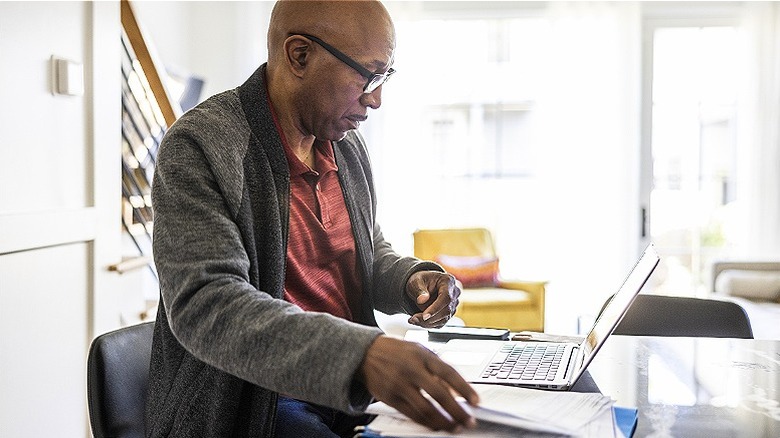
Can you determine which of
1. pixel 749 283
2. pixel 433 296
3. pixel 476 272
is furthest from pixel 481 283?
pixel 433 296

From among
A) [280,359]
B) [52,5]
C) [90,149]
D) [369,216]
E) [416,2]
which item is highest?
[416,2]

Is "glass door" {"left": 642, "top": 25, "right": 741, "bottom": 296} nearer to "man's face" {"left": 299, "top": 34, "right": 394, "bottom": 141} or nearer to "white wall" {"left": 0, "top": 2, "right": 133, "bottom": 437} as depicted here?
"white wall" {"left": 0, "top": 2, "right": 133, "bottom": 437}

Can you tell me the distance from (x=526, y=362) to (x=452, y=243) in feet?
14.4

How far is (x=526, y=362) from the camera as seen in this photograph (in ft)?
4.29

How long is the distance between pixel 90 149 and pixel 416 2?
3.89 metres

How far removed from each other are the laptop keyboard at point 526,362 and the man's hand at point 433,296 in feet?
0.36

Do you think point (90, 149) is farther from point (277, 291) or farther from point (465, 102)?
point (465, 102)

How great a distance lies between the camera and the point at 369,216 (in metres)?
1.52

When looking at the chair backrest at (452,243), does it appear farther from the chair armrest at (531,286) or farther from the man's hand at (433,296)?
the man's hand at (433,296)

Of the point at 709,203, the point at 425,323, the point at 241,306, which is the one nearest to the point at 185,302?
the point at 241,306

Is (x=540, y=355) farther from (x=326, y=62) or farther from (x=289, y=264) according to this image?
(x=326, y=62)

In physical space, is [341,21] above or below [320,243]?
above

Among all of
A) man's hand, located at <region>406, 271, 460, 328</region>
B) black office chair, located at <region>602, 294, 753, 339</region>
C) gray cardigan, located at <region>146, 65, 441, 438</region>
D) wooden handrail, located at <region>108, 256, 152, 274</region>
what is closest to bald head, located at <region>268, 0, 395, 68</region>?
gray cardigan, located at <region>146, 65, 441, 438</region>

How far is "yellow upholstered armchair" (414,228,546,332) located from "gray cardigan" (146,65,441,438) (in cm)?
377
